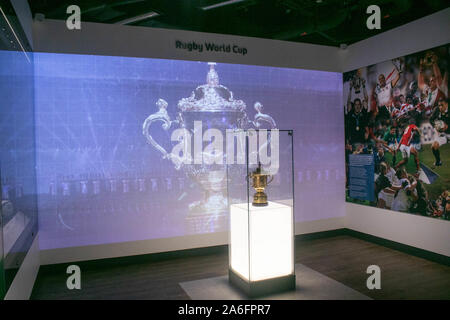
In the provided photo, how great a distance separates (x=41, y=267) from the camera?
408 centimetres

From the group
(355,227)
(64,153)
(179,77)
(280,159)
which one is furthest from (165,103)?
(355,227)

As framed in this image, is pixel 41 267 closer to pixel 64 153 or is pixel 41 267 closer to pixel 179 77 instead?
pixel 64 153

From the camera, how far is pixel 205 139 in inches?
187

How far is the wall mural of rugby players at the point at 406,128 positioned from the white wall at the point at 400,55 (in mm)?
103

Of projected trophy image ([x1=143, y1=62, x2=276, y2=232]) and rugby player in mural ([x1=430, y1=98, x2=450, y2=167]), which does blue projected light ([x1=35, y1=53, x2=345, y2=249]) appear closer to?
projected trophy image ([x1=143, y1=62, x2=276, y2=232])

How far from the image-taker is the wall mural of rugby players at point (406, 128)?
Answer: 4047mm

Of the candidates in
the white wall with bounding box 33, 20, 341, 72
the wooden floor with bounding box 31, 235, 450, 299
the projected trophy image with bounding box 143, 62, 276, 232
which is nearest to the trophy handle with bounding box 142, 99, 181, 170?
the projected trophy image with bounding box 143, 62, 276, 232

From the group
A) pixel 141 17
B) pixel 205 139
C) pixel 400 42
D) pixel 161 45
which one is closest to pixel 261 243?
pixel 205 139

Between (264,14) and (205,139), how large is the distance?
191 cm

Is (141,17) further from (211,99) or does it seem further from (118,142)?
(118,142)

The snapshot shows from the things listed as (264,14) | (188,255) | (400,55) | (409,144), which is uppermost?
(264,14)

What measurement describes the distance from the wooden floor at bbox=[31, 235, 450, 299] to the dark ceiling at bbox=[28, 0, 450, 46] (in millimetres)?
2969

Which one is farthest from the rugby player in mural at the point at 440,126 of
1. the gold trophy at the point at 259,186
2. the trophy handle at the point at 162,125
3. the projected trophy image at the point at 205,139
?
the trophy handle at the point at 162,125
